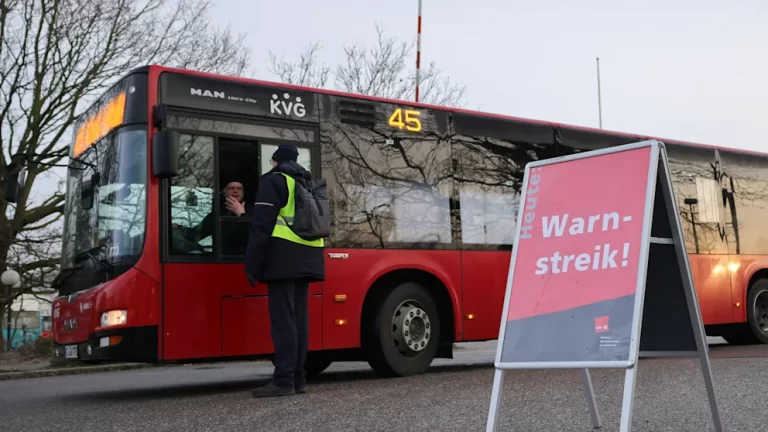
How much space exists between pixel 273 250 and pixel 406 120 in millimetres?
2629

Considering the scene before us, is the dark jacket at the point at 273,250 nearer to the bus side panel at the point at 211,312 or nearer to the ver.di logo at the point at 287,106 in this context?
the bus side panel at the point at 211,312

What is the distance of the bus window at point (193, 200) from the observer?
301 inches

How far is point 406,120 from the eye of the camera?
9.41m

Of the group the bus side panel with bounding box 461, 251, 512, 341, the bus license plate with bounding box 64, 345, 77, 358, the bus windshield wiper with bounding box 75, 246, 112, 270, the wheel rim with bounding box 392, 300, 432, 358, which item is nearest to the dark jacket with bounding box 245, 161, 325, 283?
the bus windshield wiper with bounding box 75, 246, 112, 270

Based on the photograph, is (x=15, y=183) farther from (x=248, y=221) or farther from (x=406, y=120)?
(x=406, y=120)

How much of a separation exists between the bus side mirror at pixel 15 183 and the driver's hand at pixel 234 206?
206cm

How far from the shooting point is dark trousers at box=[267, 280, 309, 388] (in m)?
7.37

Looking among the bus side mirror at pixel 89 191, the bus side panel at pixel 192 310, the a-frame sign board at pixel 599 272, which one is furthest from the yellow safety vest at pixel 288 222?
the a-frame sign board at pixel 599 272

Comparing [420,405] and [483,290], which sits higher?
[483,290]

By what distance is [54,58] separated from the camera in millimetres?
19547

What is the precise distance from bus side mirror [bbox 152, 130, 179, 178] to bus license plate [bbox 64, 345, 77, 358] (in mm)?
1699

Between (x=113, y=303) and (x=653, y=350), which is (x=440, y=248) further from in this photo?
(x=653, y=350)

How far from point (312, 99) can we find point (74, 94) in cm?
1278

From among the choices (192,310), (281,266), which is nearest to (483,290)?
(281,266)
